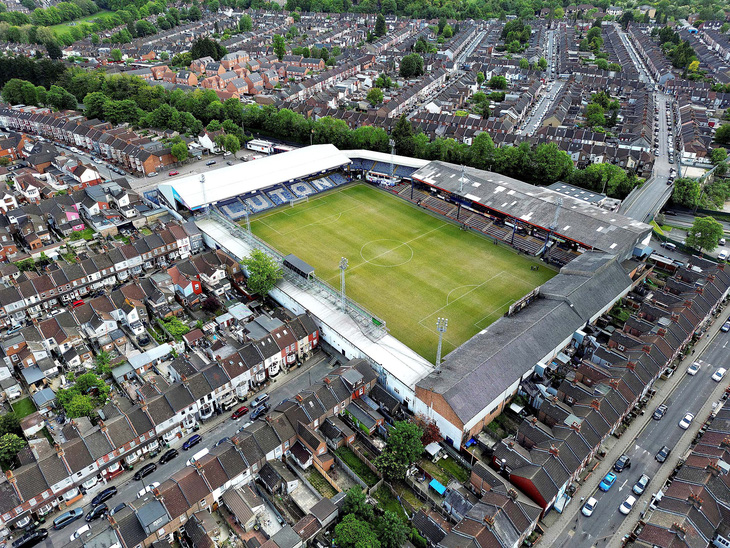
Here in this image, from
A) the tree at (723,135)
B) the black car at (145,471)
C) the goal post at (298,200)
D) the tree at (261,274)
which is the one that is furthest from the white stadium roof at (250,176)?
the tree at (723,135)

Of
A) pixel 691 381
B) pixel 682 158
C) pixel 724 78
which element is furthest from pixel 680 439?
pixel 724 78

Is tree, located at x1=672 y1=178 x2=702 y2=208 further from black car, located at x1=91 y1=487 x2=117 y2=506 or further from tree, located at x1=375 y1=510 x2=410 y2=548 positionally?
black car, located at x1=91 y1=487 x2=117 y2=506

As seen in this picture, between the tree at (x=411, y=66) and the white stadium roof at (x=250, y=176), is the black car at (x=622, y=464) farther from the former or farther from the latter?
the tree at (x=411, y=66)

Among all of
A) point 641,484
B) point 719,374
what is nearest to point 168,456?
point 641,484

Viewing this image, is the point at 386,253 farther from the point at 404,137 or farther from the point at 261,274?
the point at 404,137

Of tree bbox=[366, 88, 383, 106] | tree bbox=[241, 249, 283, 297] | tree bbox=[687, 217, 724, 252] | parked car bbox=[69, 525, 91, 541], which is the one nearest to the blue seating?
tree bbox=[241, 249, 283, 297]

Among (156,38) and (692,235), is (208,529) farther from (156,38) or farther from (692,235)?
(156,38)

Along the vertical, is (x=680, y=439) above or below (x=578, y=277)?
below
